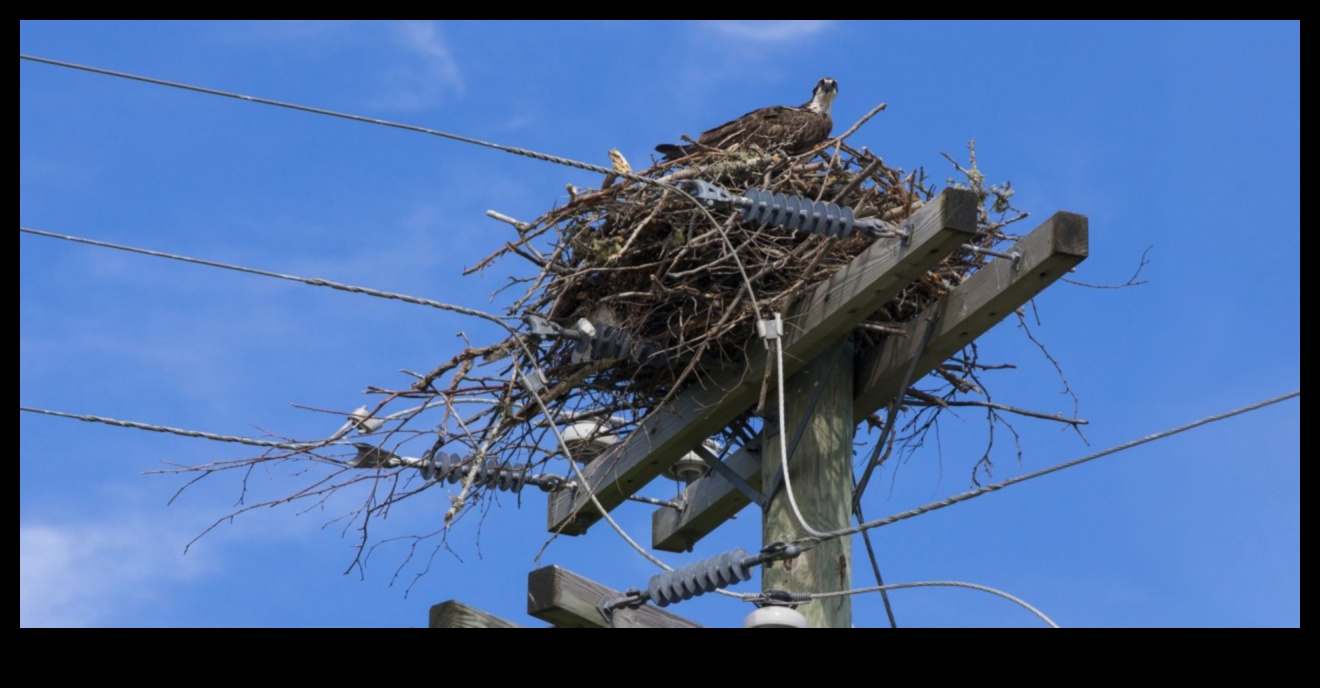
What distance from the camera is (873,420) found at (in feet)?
24.6

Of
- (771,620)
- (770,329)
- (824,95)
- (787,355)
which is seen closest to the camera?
(771,620)

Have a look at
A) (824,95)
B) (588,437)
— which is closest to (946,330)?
(588,437)

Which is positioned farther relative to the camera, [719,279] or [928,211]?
[719,279]

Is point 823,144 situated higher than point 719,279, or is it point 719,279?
point 823,144

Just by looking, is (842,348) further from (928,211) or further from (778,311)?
(928,211)

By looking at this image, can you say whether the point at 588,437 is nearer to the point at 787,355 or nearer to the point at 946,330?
the point at 787,355

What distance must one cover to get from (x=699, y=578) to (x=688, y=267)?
1.48 m

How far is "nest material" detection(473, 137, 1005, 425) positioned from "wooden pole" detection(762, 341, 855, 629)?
234 millimetres

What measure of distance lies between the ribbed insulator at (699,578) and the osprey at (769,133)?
231cm

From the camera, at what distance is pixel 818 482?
21.6ft
